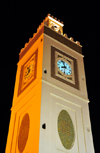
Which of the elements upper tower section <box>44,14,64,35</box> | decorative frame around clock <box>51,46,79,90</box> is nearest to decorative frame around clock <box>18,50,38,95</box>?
decorative frame around clock <box>51,46,79,90</box>

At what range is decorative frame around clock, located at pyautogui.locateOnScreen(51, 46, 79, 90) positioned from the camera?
1134 cm

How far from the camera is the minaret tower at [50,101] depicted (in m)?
9.27

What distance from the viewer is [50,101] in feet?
33.0

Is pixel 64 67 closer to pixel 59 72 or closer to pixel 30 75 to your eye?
pixel 59 72

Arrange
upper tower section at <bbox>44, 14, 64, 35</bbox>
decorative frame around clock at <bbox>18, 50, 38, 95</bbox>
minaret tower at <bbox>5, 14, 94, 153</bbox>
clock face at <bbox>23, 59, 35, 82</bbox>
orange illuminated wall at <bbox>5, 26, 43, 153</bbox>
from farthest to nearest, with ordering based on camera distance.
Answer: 1. upper tower section at <bbox>44, 14, 64, 35</bbox>
2. clock face at <bbox>23, 59, 35, 82</bbox>
3. decorative frame around clock at <bbox>18, 50, 38, 95</bbox>
4. orange illuminated wall at <bbox>5, 26, 43, 153</bbox>
5. minaret tower at <bbox>5, 14, 94, 153</bbox>

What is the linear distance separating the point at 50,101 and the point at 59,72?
6.26 feet

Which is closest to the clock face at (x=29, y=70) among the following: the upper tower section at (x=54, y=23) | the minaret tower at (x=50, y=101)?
the minaret tower at (x=50, y=101)

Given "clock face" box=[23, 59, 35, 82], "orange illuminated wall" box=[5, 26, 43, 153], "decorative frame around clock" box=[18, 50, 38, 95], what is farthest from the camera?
"clock face" box=[23, 59, 35, 82]

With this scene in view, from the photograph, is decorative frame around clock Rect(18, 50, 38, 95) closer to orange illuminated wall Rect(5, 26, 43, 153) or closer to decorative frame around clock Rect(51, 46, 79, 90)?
orange illuminated wall Rect(5, 26, 43, 153)

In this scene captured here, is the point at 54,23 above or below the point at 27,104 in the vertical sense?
above

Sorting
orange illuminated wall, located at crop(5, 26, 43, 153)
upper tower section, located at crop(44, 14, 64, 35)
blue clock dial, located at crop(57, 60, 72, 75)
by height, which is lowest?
orange illuminated wall, located at crop(5, 26, 43, 153)

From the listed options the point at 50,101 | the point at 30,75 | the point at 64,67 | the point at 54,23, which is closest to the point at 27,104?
the point at 50,101

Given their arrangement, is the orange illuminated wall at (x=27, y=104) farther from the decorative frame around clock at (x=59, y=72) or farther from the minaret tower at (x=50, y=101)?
the decorative frame around clock at (x=59, y=72)

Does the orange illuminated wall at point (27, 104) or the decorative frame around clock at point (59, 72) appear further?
the decorative frame around clock at point (59, 72)
